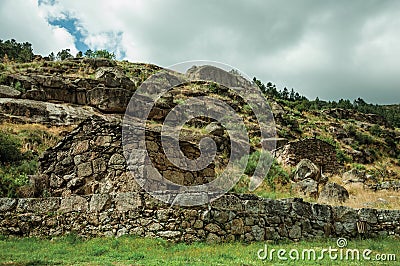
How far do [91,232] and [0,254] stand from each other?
91.5 inches

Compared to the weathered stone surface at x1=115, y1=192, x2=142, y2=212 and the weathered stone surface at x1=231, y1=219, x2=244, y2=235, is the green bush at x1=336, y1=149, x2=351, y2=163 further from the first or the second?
the weathered stone surface at x1=115, y1=192, x2=142, y2=212

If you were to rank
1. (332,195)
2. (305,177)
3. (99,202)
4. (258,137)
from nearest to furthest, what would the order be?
1. (99,202)
2. (332,195)
3. (305,177)
4. (258,137)

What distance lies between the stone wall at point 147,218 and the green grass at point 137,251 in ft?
1.02

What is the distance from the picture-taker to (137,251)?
7848 mm

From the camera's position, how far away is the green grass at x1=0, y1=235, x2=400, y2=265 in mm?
6867

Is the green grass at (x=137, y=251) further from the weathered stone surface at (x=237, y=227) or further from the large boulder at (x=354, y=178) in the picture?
the large boulder at (x=354, y=178)

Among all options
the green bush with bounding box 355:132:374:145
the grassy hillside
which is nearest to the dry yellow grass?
the grassy hillside

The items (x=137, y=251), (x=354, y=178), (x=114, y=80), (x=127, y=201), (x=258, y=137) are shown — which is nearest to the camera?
(x=137, y=251)

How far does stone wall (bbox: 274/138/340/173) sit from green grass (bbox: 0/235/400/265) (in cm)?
1519

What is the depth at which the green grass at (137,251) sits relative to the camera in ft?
22.5

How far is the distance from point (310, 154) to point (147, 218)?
1862cm

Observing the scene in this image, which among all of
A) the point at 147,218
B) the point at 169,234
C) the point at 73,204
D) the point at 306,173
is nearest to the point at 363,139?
the point at 306,173

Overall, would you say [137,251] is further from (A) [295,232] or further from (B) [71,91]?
(B) [71,91]

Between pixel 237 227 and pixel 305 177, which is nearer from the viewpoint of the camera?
pixel 237 227
